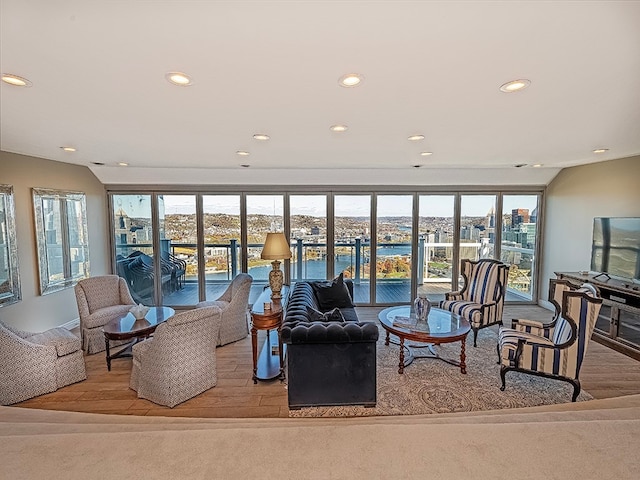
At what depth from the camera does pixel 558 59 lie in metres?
1.56

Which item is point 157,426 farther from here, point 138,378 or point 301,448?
point 138,378

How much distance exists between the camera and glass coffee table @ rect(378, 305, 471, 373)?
317 cm

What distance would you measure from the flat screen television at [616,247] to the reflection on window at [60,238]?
7.81 metres

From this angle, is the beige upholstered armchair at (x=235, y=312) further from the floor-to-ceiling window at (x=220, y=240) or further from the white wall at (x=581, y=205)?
the white wall at (x=581, y=205)

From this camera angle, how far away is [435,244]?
5957 mm

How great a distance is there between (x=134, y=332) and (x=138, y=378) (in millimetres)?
577

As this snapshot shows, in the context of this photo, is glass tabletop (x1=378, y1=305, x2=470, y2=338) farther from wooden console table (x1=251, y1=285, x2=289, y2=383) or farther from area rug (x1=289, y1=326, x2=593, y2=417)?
wooden console table (x1=251, y1=285, x2=289, y2=383)

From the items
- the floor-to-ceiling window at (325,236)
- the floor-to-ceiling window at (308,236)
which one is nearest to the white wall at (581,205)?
the floor-to-ceiling window at (325,236)

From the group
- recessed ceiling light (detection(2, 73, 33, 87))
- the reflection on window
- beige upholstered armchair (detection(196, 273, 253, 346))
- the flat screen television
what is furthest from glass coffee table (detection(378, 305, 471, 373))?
the reflection on window

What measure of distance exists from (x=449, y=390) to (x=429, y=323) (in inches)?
29.1

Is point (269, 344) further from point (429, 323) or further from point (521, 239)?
point (521, 239)

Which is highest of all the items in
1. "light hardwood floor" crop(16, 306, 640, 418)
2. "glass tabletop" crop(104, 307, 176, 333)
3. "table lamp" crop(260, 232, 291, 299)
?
"table lamp" crop(260, 232, 291, 299)

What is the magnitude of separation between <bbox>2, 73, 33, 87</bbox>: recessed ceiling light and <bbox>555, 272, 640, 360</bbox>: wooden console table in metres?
5.87

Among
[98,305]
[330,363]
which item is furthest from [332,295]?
[98,305]
